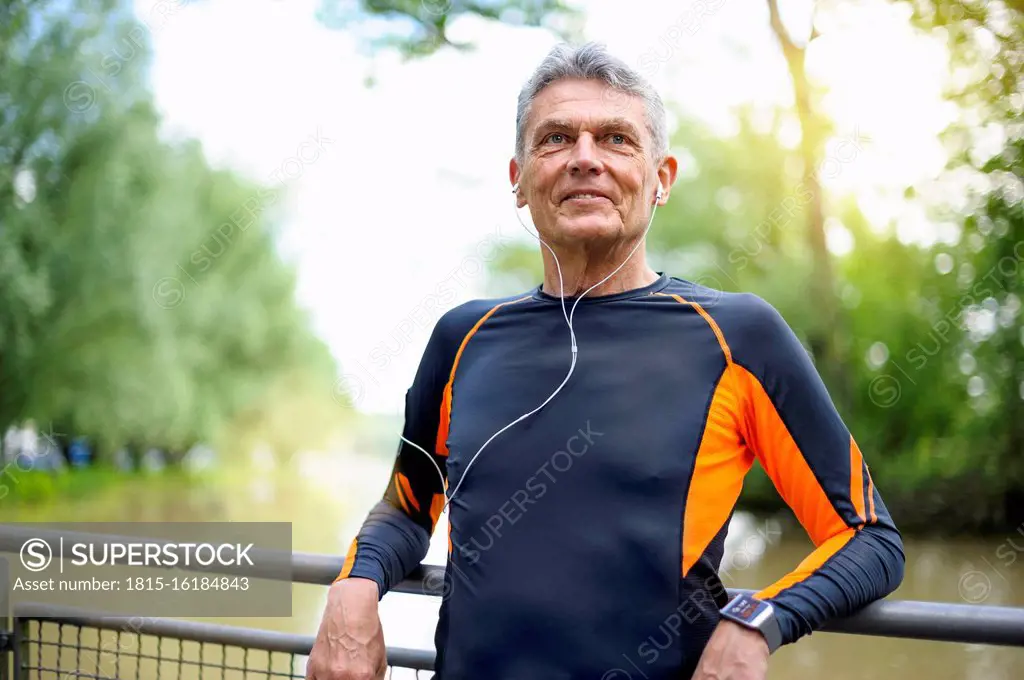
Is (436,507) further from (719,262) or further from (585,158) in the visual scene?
(719,262)

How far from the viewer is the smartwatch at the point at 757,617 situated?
107cm

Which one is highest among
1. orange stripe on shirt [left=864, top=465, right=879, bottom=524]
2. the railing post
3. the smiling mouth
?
the smiling mouth

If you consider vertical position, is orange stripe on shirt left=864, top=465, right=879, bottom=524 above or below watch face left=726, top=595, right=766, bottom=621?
above

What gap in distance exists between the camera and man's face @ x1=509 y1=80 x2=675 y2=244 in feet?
4.41

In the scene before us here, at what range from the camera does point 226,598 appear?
6.27 ft

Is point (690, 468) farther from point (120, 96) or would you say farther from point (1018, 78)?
point (120, 96)

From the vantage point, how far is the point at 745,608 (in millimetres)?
1086

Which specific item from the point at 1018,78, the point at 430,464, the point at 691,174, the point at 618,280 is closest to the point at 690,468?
the point at 618,280

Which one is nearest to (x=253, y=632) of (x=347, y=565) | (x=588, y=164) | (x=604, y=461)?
(x=347, y=565)

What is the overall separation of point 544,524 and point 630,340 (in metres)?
0.29

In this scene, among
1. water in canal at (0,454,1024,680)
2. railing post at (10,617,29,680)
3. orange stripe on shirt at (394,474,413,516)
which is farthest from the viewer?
water in canal at (0,454,1024,680)

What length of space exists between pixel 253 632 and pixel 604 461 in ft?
2.47

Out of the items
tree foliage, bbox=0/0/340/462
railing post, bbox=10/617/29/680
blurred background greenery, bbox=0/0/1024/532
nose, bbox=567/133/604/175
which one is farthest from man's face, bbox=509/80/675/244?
tree foliage, bbox=0/0/340/462

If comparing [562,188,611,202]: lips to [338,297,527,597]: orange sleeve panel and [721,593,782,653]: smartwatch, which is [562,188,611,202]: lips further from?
[721,593,782,653]: smartwatch
